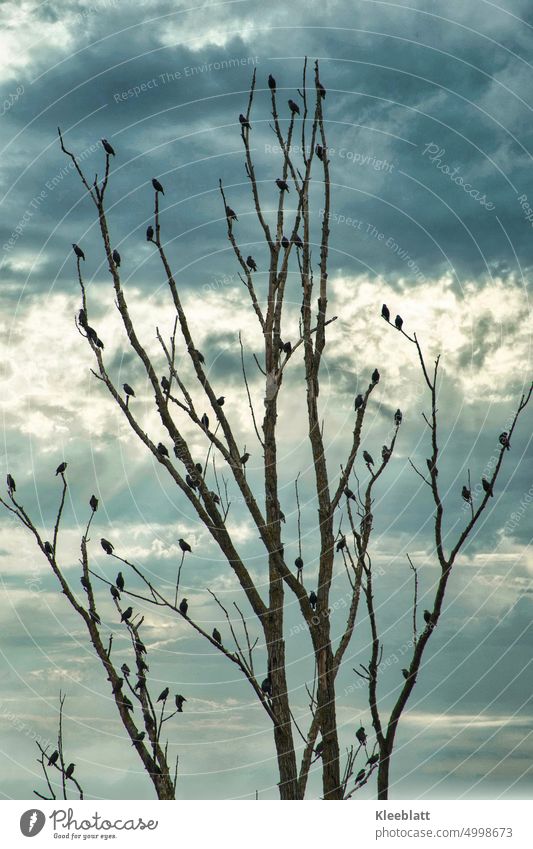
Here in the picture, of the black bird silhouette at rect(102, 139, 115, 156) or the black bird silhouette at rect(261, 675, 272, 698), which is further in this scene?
the black bird silhouette at rect(102, 139, 115, 156)

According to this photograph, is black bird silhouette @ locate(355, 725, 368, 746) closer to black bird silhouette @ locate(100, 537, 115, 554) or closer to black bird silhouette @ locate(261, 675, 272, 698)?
black bird silhouette @ locate(261, 675, 272, 698)

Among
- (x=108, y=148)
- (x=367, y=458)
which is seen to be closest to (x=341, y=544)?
(x=367, y=458)

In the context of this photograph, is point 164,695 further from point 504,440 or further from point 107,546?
point 504,440

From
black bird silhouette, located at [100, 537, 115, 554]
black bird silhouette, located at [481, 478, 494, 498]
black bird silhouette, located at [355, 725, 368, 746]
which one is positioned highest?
black bird silhouette, located at [481, 478, 494, 498]

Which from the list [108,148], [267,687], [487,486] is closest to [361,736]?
[267,687]

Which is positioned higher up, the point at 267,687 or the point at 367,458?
the point at 367,458

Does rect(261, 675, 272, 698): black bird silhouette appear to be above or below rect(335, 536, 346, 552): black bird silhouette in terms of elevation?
below

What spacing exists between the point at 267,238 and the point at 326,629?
3.39 meters

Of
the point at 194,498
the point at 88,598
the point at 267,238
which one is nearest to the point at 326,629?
the point at 194,498

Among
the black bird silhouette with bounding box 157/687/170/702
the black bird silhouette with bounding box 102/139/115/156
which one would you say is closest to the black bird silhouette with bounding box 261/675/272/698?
the black bird silhouette with bounding box 157/687/170/702

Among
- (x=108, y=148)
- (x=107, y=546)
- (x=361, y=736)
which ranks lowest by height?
(x=361, y=736)

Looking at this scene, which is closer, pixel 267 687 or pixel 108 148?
pixel 267 687
